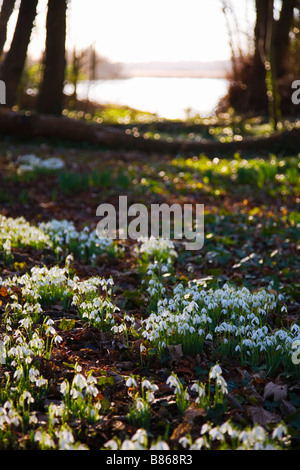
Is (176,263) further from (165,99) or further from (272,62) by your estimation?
(165,99)

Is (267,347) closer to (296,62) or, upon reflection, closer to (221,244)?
(221,244)

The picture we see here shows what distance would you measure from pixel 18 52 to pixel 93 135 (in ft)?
8.49

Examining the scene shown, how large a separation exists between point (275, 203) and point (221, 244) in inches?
91.4

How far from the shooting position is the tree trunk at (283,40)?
59.3 ft

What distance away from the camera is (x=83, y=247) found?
523 centimetres

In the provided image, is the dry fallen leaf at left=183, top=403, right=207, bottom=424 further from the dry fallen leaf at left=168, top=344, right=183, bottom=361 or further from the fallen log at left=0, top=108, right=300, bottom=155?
the fallen log at left=0, top=108, right=300, bottom=155

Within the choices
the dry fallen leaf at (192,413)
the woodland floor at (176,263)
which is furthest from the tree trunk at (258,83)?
the dry fallen leaf at (192,413)

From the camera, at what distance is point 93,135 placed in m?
11.8

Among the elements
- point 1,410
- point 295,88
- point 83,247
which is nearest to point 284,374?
point 1,410

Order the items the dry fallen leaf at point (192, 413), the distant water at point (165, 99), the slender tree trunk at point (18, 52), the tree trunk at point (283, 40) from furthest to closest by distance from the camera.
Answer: the distant water at point (165, 99) < the tree trunk at point (283, 40) < the slender tree trunk at point (18, 52) < the dry fallen leaf at point (192, 413)

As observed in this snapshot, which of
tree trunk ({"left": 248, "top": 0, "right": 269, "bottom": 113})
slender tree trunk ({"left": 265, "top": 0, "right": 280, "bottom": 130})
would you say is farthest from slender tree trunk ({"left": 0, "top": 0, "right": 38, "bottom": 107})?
tree trunk ({"left": 248, "top": 0, "right": 269, "bottom": 113})

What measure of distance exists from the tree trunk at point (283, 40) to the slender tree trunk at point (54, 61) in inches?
343

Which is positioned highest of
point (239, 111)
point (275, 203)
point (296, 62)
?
point (296, 62)

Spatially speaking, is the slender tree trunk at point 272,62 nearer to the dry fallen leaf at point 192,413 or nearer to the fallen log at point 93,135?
the fallen log at point 93,135
